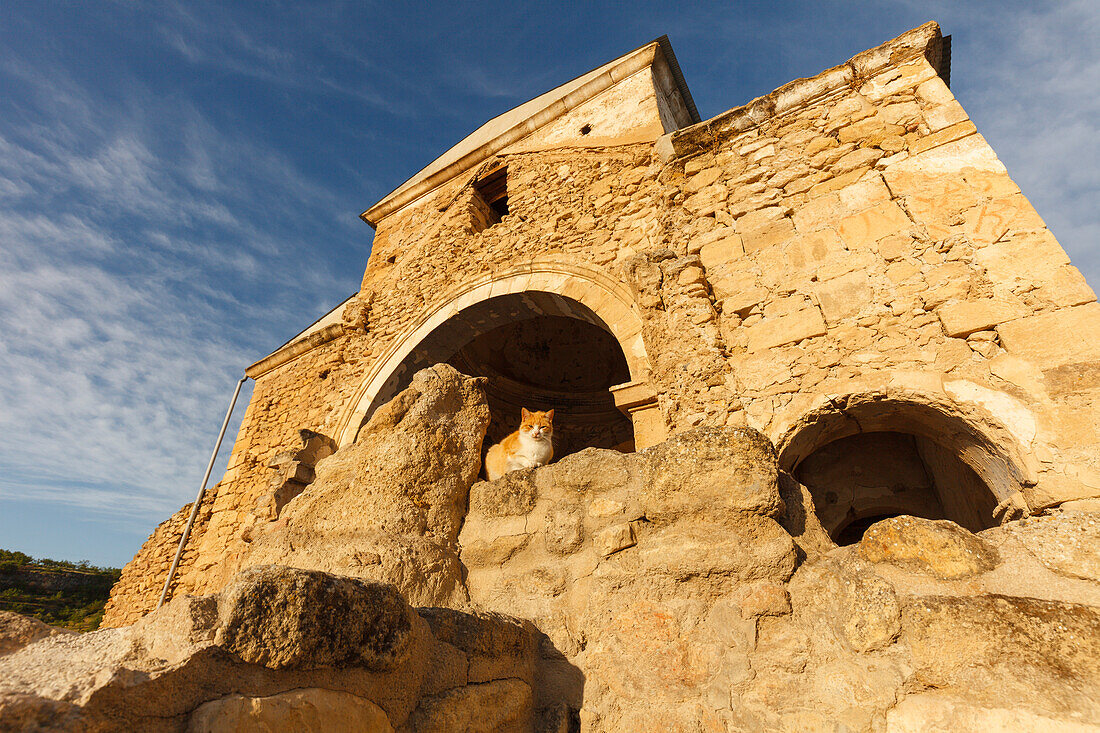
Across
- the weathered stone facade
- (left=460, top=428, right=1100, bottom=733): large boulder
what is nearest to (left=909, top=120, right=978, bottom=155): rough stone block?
the weathered stone facade

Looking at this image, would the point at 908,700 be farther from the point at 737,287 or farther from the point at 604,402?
the point at 604,402

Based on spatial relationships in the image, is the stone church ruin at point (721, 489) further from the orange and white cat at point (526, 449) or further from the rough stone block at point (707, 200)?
the orange and white cat at point (526, 449)

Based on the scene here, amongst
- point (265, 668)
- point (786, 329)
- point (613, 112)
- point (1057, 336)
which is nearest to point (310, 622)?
point (265, 668)

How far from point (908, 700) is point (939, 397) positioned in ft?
7.34

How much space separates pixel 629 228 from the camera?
5391 mm

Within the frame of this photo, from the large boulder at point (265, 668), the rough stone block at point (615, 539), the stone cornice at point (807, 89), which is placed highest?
the stone cornice at point (807, 89)

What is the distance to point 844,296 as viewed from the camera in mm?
3447

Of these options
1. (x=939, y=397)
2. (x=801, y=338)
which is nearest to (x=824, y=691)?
(x=939, y=397)

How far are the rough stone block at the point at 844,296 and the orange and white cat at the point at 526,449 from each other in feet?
6.51

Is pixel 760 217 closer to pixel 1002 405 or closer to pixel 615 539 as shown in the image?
pixel 1002 405

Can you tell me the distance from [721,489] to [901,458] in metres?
3.97

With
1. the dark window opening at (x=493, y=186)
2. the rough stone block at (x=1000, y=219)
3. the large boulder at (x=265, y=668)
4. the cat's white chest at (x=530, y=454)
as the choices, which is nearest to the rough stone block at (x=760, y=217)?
the rough stone block at (x=1000, y=219)

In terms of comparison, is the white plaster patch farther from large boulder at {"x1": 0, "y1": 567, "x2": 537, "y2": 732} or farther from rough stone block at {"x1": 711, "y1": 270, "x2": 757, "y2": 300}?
large boulder at {"x1": 0, "y1": 567, "x2": 537, "y2": 732}

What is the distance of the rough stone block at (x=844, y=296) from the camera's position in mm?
3396
